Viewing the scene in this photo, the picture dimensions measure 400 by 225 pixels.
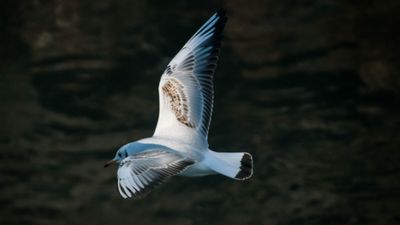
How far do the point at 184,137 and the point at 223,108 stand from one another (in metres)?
3.46

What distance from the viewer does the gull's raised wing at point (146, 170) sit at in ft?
18.4

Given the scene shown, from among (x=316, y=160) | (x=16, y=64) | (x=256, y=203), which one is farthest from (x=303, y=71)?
(x=16, y=64)

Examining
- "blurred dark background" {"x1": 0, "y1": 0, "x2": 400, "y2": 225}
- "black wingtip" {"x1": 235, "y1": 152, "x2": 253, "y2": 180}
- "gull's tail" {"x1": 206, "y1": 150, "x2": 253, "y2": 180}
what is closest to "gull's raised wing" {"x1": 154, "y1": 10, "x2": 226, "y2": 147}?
"gull's tail" {"x1": 206, "y1": 150, "x2": 253, "y2": 180}

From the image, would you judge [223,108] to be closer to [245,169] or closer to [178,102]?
[178,102]

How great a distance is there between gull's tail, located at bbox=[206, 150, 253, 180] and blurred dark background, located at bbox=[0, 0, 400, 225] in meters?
2.72

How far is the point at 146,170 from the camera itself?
225 inches

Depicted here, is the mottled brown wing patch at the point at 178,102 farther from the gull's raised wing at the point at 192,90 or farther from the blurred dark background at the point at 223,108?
the blurred dark background at the point at 223,108

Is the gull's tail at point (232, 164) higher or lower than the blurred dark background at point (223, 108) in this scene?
lower

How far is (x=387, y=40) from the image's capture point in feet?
33.5

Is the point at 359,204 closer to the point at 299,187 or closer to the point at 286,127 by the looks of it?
the point at 299,187

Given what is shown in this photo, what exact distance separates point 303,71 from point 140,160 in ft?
15.9

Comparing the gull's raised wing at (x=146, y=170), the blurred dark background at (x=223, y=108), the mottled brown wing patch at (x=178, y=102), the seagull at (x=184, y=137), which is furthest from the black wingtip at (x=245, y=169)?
the blurred dark background at (x=223, y=108)

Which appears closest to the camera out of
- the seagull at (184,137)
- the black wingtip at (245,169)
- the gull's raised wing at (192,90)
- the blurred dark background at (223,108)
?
the seagull at (184,137)

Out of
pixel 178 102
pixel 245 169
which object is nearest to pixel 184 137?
pixel 178 102
